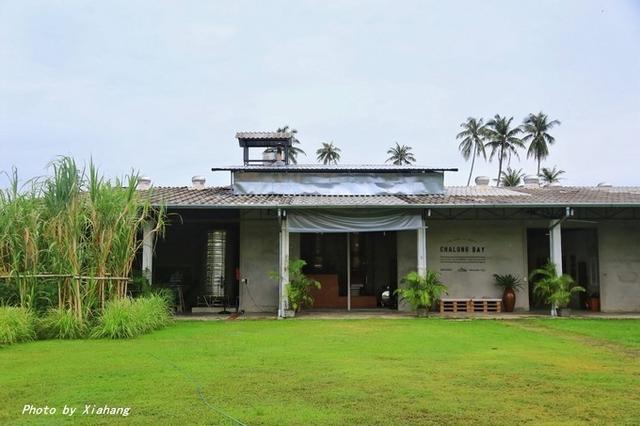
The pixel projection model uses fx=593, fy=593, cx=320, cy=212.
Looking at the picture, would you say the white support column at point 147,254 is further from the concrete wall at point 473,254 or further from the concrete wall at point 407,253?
the concrete wall at point 473,254

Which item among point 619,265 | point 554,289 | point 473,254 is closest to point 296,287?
point 473,254

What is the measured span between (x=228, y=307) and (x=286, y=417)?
11843mm

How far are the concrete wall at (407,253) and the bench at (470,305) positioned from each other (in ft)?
4.34

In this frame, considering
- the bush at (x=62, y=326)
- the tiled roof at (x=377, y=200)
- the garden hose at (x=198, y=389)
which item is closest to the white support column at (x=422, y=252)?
the tiled roof at (x=377, y=200)

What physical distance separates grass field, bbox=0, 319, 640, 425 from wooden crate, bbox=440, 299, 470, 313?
173 inches

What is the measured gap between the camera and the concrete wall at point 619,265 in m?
16.4

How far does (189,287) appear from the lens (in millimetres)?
17031

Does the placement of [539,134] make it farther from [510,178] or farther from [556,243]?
[556,243]

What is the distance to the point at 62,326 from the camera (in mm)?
10117

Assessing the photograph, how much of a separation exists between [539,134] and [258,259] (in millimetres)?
42813

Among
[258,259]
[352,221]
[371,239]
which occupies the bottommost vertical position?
[258,259]

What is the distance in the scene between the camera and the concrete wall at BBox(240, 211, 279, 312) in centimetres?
1606

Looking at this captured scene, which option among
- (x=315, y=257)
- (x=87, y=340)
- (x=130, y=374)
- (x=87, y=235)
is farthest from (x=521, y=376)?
(x=315, y=257)

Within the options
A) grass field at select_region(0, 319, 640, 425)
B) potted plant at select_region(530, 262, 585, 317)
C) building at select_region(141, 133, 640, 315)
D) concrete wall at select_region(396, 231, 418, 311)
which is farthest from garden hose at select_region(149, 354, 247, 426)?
potted plant at select_region(530, 262, 585, 317)
